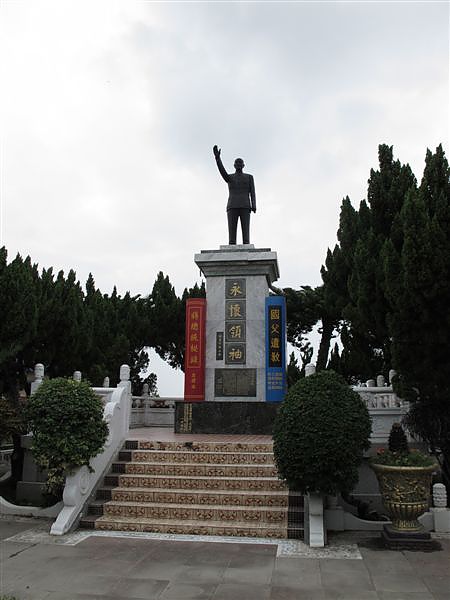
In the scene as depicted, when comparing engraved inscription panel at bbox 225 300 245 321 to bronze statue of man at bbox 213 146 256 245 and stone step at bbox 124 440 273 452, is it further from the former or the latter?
stone step at bbox 124 440 273 452

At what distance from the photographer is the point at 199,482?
718 cm

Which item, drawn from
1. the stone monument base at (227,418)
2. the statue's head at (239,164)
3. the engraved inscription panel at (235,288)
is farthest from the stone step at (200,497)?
the statue's head at (239,164)

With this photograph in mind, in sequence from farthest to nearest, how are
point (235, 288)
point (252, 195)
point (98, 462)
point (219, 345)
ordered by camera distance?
1. point (252, 195)
2. point (235, 288)
3. point (219, 345)
4. point (98, 462)

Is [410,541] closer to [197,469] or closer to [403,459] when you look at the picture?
[403,459]

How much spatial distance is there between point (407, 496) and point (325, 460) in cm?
103

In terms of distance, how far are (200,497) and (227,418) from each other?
3551 mm

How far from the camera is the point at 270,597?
423 centimetres

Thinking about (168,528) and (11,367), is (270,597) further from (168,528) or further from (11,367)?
(11,367)

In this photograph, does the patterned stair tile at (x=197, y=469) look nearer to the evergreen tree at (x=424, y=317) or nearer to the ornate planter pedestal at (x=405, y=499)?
the ornate planter pedestal at (x=405, y=499)

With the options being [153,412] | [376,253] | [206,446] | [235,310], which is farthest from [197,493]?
[153,412]

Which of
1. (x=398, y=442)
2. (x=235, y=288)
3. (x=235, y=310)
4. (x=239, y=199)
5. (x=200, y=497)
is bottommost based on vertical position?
(x=200, y=497)

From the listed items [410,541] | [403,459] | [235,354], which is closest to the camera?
[410,541]

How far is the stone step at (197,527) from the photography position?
244 inches

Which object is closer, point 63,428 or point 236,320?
point 63,428
